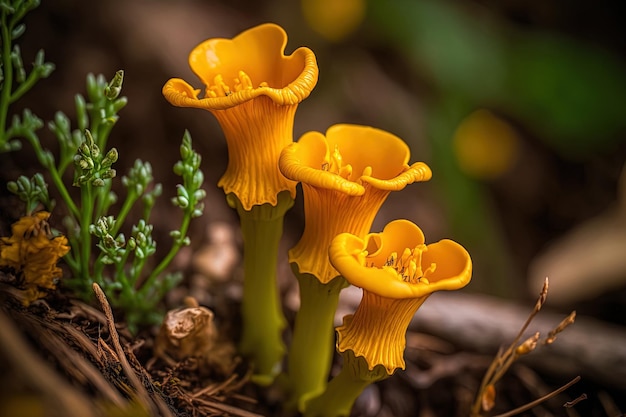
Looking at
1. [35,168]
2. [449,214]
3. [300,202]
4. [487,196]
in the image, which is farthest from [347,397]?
[487,196]

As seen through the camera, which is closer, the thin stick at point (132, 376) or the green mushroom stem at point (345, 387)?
the thin stick at point (132, 376)

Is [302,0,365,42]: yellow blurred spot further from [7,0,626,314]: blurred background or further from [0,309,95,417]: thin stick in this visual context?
[0,309,95,417]: thin stick

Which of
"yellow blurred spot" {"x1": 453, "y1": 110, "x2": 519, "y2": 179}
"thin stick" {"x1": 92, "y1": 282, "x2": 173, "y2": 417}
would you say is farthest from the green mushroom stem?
"yellow blurred spot" {"x1": 453, "y1": 110, "x2": 519, "y2": 179}

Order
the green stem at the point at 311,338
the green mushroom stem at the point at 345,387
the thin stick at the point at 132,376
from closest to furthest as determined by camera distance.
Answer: the thin stick at the point at 132,376
the green mushroom stem at the point at 345,387
the green stem at the point at 311,338

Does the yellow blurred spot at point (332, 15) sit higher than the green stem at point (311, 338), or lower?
higher

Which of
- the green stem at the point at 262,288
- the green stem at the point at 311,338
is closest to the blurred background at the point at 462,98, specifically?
the green stem at the point at 262,288

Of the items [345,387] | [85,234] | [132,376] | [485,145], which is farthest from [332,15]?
[132,376]

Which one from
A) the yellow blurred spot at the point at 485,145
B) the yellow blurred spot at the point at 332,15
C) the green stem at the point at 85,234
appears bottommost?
the yellow blurred spot at the point at 485,145

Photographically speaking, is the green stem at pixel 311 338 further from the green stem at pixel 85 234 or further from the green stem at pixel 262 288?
the green stem at pixel 85 234

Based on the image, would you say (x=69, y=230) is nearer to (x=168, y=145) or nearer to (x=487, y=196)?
(x=168, y=145)
